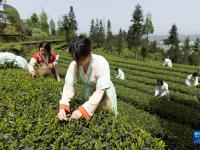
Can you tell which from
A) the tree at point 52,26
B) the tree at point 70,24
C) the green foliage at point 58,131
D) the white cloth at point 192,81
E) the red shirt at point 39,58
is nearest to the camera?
the green foliage at point 58,131

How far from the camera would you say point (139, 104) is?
43.1ft

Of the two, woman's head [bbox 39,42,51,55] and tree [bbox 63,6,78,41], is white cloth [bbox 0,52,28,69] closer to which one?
woman's head [bbox 39,42,51,55]

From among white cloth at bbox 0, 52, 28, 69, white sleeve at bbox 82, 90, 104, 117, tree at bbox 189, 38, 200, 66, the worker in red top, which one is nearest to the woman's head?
the worker in red top

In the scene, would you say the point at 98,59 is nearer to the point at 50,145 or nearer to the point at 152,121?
the point at 50,145

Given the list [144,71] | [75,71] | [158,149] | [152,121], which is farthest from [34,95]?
[144,71]

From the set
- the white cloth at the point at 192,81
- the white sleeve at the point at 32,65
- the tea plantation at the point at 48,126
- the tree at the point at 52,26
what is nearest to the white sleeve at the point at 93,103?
the tea plantation at the point at 48,126

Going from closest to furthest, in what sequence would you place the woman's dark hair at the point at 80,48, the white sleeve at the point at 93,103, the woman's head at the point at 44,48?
the woman's dark hair at the point at 80,48 → the white sleeve at the point at 93,103 → the woman's head at the point at 44,48

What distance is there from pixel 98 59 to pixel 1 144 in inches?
54.2

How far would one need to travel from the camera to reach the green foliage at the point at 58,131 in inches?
122

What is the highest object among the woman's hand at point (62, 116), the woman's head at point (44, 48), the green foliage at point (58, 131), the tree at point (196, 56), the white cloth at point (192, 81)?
the woman's head at point (44, 48)

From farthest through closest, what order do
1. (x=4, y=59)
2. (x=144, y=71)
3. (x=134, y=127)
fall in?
(x=144, y=71) → (x=4, y=59) → (x=134, y=127)

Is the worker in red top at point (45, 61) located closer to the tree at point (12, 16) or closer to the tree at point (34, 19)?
the tree at point (12, 16)

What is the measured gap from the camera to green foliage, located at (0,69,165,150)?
3.11m

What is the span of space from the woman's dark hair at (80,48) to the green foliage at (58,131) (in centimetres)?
65
